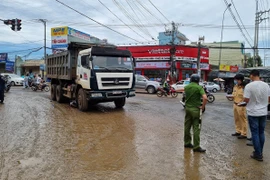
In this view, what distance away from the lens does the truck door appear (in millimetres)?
9633

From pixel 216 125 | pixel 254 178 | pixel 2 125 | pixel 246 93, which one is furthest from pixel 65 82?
pixel 254 178

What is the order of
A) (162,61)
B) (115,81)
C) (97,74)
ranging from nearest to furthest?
(97,74) < (115,81) < (162,61)

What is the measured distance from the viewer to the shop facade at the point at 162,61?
31531mm

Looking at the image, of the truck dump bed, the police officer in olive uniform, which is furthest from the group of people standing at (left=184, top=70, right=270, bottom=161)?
the truck dump bed

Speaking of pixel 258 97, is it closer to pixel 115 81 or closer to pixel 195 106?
pixel 195 106

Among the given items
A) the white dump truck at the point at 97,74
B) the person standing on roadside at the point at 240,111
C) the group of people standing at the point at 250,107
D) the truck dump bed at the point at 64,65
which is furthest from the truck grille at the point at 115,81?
the group of people standing at the point at 250,107

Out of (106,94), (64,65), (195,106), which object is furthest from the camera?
(64,65)

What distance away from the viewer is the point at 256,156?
479cm

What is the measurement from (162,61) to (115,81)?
886 inches

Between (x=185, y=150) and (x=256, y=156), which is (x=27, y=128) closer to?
(x=185, y=150)

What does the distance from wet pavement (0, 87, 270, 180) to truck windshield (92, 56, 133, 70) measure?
241 centimetres

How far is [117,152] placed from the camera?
512 centimetres

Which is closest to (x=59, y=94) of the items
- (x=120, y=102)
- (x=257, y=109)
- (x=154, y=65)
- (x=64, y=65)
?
(x=64, y=65)

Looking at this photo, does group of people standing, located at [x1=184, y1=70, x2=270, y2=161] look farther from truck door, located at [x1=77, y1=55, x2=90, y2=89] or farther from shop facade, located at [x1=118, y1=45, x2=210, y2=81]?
shop facade, located at [x1=118, y1=45, x2=210, y2=81]
